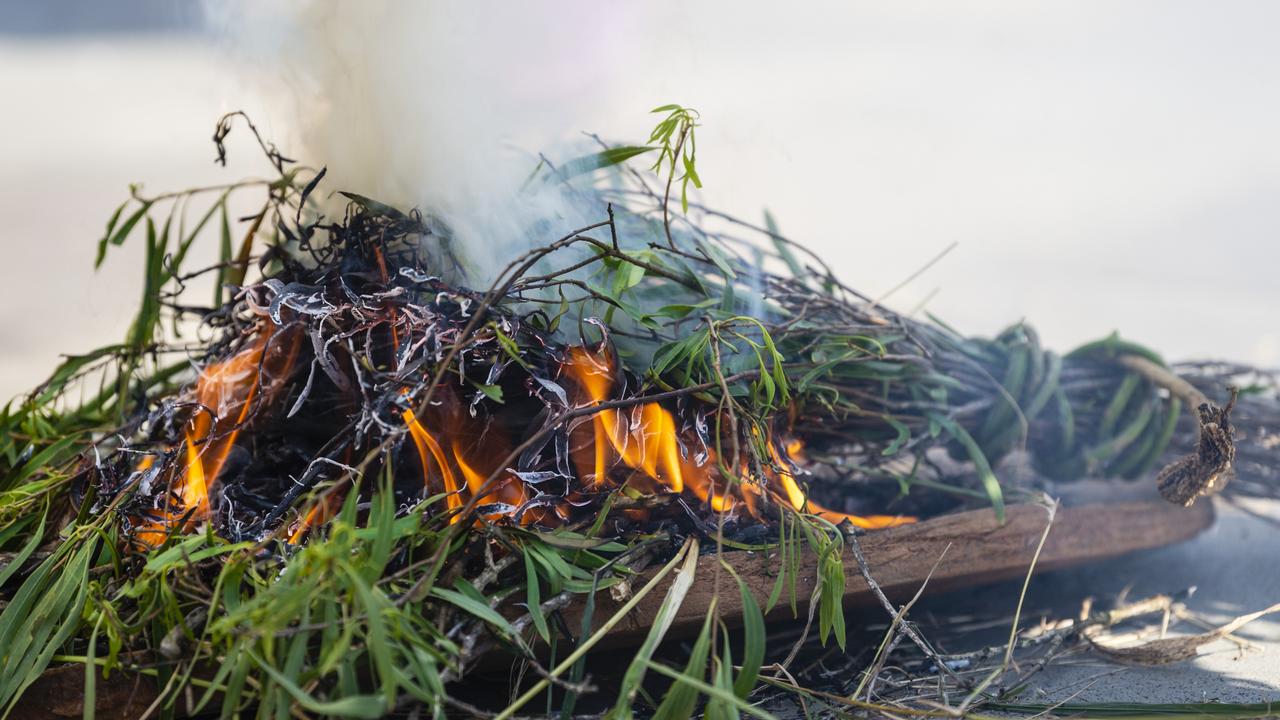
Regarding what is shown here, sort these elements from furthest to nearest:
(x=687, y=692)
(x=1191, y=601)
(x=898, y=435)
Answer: (x=1191, y=601), (x=898, y=435), (x=687, y=692)

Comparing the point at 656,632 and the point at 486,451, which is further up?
the point at 486,451

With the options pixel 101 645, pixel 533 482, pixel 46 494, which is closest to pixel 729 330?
pixel 533 482

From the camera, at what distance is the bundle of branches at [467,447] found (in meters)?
0.84

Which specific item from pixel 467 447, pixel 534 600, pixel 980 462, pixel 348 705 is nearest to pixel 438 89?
pixel 467 447

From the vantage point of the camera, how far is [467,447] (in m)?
1.09

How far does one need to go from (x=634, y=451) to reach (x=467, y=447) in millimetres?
196

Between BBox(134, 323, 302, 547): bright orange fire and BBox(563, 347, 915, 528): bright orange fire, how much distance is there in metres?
0.37

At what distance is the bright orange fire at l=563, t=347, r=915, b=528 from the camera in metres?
1.06

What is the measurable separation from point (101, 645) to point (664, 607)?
0.57 meters

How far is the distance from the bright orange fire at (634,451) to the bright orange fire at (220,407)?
1.20 feet

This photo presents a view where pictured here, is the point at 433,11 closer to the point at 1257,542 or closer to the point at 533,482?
the point at 533,482

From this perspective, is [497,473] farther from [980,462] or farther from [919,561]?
[980,462]

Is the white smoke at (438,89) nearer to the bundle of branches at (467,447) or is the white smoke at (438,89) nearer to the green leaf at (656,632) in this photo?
the bundle of branches at (467,447)

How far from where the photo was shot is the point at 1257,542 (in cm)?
174
